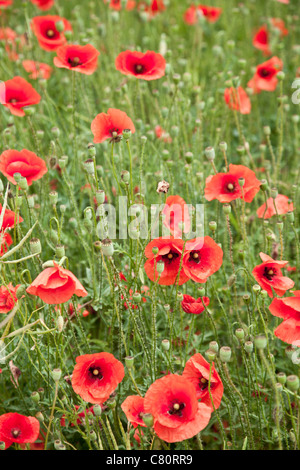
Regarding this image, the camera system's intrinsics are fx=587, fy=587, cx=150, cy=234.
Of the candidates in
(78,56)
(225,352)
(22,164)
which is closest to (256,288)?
(225,352)

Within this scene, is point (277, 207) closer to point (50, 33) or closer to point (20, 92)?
point (20, 92)

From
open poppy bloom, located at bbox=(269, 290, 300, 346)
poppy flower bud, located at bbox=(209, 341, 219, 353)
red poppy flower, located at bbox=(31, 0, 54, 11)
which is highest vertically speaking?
red poppy flower, located at bbox=(31, 0, 54, 11)

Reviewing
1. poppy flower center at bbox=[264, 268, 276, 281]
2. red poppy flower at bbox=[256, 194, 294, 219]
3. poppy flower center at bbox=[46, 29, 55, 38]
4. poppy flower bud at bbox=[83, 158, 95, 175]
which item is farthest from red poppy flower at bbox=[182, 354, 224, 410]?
poppy flower center at bbox=[46, 29, 55, 38]

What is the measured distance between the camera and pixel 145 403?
1.35 metres

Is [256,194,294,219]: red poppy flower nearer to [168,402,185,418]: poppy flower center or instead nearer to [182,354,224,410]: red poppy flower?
[182,354,224,410]: red poppy flower

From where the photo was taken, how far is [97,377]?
155cm

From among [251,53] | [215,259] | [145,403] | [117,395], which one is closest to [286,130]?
[251,53]

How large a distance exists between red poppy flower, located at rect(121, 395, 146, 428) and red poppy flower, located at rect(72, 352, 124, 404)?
5cm

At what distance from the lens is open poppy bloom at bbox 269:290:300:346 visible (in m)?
1.46


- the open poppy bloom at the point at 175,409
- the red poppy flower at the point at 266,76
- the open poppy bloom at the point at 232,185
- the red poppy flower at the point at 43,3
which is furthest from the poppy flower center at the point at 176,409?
the red poppy flower at the point at 43,3

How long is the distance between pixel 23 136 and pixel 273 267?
1271 millimetres

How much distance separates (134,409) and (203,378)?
19 cm
